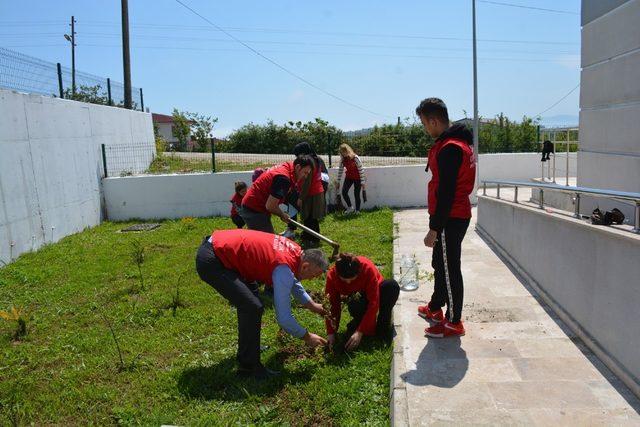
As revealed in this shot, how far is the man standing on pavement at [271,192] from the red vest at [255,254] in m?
1.51

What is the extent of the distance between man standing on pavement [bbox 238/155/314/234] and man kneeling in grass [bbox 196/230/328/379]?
1499 millimetres

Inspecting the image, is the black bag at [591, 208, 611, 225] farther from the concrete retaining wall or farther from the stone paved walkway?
the stone paved walkway

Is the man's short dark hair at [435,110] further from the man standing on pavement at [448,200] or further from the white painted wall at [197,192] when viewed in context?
the white painted wall at [197,192]

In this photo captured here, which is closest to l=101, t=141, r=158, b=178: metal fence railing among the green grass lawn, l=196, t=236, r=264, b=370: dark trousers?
the green grass lawn

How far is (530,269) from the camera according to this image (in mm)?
5953

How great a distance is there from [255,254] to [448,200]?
150 centimetres

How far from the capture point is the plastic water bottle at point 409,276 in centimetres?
597

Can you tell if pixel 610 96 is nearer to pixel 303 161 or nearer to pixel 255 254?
pixel 303 161

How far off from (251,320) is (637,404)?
8.24 feet

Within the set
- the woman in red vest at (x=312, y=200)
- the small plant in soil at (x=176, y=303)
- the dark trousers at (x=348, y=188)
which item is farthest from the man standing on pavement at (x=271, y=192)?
the dark trousers at (x=348, y=188)

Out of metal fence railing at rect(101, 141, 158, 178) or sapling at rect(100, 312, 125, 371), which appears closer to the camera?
sapling at rect(100, 312, 125, 371)

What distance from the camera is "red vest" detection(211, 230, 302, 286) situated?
3762 millimetres

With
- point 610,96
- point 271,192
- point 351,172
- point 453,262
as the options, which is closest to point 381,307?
point 453,262

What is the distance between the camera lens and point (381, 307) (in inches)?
175
